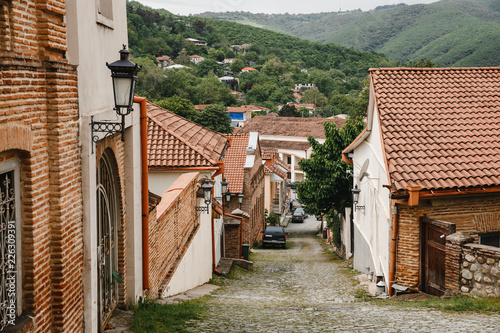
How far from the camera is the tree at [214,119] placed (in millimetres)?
72625

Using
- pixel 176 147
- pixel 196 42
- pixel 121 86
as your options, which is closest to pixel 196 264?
pixel 176 147

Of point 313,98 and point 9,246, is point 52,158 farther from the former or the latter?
point 313,98

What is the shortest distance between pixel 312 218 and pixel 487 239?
45689mm

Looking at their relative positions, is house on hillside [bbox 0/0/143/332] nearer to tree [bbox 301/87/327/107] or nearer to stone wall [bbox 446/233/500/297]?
stone wall [bbox 446/233/500/297]

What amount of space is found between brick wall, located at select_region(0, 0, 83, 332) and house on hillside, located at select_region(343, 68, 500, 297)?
23.4ft

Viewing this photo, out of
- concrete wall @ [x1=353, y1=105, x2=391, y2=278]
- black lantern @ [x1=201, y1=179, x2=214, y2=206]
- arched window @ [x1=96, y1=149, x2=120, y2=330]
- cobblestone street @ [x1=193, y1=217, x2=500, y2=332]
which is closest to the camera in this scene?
arched window @ [x1=96, y1=149, x2=120, y2=330]

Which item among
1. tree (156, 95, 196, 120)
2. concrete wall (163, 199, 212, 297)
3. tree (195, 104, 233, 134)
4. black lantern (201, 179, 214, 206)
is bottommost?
concrete wall (163, 199, 212, 297)

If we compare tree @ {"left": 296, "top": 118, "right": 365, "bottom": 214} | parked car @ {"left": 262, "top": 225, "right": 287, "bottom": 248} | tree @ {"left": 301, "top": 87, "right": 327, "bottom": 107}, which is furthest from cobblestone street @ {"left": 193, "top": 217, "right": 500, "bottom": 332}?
tree @ {"left": 301, "top": 87, "right": 327, "bottom": 107}

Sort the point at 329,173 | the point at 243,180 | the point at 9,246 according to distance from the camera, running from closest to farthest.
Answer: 1. the point at 9,246
2. the point at 329,173
3. the point at 243,180

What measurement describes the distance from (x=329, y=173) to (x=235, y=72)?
Answer: 496 ft

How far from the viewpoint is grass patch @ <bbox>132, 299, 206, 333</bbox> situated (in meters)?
7.71

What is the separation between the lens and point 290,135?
7638 cm

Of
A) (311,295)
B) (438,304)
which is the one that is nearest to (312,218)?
(311,295)

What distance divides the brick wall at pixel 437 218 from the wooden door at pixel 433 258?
0.15 meters
